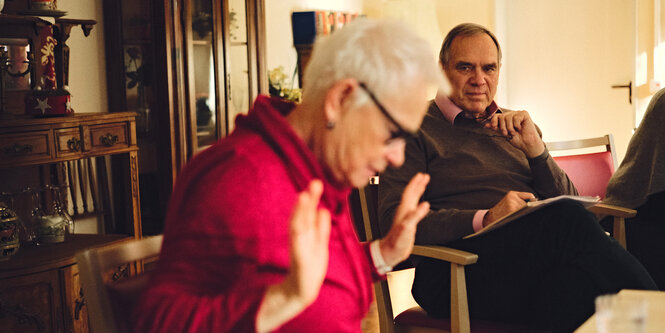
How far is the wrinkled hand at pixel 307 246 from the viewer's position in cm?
88

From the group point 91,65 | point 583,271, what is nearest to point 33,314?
point 91,65

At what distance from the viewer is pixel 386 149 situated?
1197mm

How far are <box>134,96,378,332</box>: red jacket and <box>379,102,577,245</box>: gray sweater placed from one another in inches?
40.7

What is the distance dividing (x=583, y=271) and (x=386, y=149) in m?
0.96

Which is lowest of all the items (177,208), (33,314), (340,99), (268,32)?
(33,314)

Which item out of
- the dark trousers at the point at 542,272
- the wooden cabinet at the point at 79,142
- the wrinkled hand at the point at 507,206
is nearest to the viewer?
the dark trousers at the point at 542,272

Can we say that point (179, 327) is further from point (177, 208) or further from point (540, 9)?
point (540, 9)

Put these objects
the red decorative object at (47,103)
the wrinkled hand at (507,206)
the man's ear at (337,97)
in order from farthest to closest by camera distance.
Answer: the red decorative object at (47,103)
the wrinkled hand at (507,206)
the man's ear at (337,97)

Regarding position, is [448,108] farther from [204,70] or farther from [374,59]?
[204,70]

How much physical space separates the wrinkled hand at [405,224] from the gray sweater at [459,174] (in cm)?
73

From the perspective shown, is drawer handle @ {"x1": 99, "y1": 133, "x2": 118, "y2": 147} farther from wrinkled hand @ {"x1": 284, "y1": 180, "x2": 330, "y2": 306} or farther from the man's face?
wrinkled hand @ {"x1": 284, "y1": 180, "x2": 330, "y2": 306}

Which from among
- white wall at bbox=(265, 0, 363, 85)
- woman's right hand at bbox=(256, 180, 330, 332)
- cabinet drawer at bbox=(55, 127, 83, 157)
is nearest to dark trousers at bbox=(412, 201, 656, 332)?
woman's right hand at bbox=(256, 180, 330, 332)

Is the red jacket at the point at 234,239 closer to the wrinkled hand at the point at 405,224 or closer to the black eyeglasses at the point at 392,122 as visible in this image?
the black eyeglasses at the point at 392,122

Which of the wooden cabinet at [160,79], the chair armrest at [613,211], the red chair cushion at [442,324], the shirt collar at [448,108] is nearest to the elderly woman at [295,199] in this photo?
the red chair cushion at [442,324]
